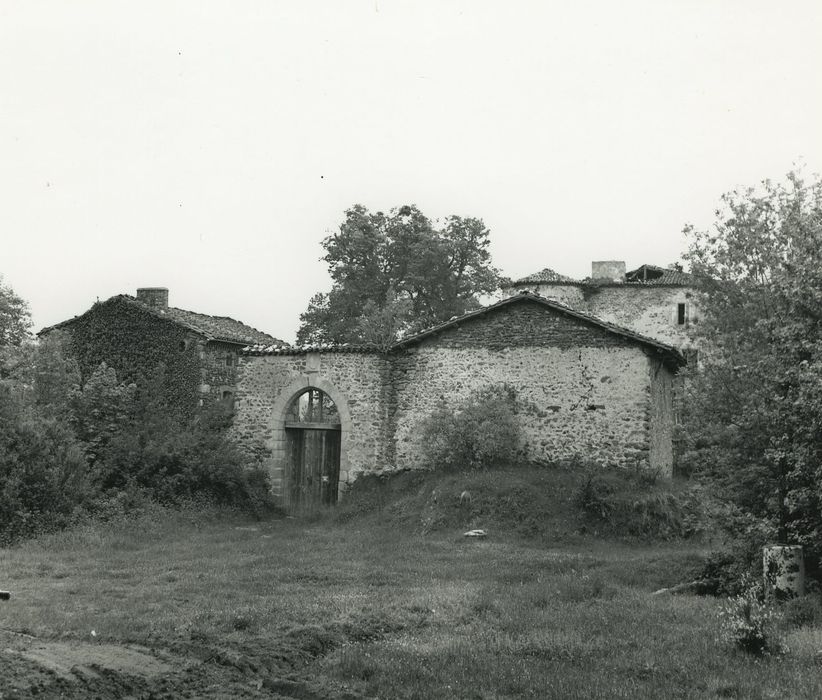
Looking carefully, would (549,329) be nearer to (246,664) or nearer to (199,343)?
(199,343)

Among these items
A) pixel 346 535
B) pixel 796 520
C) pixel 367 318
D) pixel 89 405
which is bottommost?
pixel 346 535

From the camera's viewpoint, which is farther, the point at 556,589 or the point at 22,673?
the point at 556,589

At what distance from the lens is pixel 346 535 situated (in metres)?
18.0

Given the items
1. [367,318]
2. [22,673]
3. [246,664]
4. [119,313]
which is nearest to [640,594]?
[246,664]

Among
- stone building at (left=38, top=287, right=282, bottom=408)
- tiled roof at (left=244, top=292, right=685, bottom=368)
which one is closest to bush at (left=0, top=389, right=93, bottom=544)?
tiled roof at (left=244, top=292, right=685, bottom=368)

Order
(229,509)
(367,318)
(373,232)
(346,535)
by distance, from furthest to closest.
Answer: (373,232) < (367,318) < (229,509) < (346,535)

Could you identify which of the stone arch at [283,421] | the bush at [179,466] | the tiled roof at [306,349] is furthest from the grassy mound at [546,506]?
the tiled roof at [306,349]

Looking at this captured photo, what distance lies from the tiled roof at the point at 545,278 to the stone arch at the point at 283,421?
18661mm

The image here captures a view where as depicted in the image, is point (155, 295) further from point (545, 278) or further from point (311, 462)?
point (545, 278)

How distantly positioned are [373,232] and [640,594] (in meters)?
32.2

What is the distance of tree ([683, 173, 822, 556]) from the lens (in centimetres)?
1105

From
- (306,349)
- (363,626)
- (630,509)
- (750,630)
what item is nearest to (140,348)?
(306,349)

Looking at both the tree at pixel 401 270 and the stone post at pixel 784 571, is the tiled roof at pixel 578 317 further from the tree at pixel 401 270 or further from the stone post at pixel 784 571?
the tree at pixel 401 270

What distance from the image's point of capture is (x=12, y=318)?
37969mm
